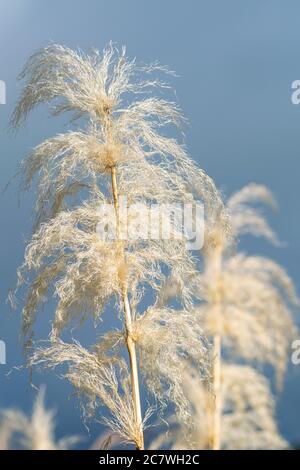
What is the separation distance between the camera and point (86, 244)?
14.5 ft

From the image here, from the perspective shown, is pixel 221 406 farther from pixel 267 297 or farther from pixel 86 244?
pixel 86 244

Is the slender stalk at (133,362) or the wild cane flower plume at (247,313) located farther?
the slender stalk at (133,362)

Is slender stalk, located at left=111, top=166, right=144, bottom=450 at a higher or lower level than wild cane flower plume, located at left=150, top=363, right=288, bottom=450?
higher

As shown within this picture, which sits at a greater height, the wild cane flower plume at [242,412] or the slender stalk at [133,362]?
the slender stalk at [133,362]

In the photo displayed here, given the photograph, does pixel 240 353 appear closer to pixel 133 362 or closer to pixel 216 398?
pixel 216 398

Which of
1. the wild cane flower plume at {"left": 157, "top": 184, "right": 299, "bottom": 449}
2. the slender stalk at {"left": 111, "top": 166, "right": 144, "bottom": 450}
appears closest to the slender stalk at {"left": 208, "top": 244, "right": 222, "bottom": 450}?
the wild cane flower plume at {"left": 157, "top": 184, "right": 299, "bottom": 449}

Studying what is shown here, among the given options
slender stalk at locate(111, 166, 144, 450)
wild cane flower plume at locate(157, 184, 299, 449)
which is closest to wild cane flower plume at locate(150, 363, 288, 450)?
wild cane flower plume at locate(157, 184, 299, 449)

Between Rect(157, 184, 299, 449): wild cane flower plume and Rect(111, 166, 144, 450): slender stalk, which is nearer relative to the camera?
Rect(157, 184, 299, 449): wild cane flower plume

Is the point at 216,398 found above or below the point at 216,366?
below

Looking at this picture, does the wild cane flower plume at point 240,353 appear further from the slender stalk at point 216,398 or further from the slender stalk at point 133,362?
the slender stalk at point 133,362

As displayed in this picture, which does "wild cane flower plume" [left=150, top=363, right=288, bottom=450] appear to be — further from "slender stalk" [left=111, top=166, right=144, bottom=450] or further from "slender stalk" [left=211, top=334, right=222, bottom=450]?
"slender stalk" [left=111, top=166, right=144, bottom=450]

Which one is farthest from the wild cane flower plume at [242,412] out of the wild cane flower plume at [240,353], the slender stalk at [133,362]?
the slender stalk at [133,362]

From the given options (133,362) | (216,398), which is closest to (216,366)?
(216,398)
